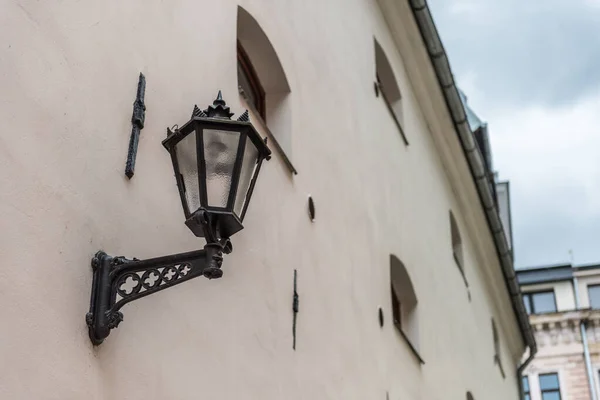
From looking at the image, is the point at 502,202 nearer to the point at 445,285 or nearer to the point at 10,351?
the point at 445,285

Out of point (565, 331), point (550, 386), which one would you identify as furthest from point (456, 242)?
point (550, 386)

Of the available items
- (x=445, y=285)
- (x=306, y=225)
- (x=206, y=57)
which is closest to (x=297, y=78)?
(x=306, y=225)

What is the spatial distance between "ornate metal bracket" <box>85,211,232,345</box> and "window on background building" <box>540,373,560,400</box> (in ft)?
96.4

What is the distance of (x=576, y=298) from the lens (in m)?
31.4

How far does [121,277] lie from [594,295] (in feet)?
99.3

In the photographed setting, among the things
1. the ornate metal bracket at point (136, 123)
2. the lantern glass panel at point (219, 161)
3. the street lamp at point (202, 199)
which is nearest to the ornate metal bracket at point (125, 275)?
the street lamp at point (202, 199)

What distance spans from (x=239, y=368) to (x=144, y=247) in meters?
1.14

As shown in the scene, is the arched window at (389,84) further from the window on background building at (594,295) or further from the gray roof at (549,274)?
the window on background building at (594,295)

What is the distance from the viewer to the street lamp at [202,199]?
3.49 meters

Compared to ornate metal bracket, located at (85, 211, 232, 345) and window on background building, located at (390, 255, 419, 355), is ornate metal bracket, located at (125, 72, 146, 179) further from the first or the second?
window on background building, located at (390, 255, 419, 355)

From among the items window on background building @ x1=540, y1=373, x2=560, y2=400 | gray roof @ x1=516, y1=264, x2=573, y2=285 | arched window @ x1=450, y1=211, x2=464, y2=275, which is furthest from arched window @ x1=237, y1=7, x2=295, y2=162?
window on background building @ x1=540, y1=373, x2=560, y2=400

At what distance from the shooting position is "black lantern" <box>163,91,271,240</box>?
3.48 metres

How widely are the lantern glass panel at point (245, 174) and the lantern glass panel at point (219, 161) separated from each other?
6cm

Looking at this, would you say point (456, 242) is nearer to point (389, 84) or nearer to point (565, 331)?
point (389, 84)
